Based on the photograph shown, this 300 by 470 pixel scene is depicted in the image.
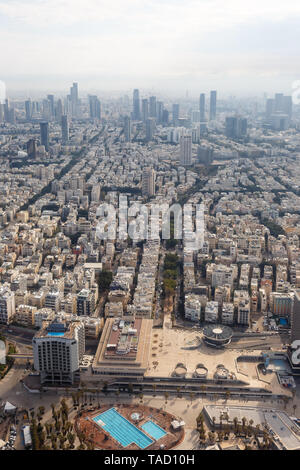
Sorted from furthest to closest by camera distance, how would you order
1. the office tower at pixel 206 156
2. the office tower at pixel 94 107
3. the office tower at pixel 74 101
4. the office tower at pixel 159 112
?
1. the office tower at pixel 74 101
2. the office tower at pixel 94 107
3. the office tower at pixel 159 112
4. the office tower at pixel 206 156

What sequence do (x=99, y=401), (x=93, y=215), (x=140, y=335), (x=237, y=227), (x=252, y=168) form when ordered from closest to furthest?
(x=99, y=401)
(x=140, y=335)
(x=237, y=227)
(x=93, y=215)
(x=252, y=168)

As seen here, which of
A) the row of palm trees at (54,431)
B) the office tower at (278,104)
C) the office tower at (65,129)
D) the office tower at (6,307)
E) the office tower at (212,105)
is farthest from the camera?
the office tower at (212,105)

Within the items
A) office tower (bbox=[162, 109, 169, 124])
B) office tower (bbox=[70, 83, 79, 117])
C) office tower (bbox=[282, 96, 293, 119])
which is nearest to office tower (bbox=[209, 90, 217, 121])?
office tower (bbox=[162, 109, 169, 124])

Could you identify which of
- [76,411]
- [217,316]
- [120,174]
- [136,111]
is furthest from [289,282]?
[136,111]

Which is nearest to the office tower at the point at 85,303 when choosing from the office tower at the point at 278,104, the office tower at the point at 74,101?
the office tower at the point at 278,104

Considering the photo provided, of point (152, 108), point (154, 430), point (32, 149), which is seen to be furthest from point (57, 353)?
point (152, 108)

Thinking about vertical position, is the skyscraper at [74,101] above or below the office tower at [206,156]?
above

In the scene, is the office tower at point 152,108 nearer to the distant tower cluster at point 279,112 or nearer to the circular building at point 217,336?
the distant tower cluster at point 279,112

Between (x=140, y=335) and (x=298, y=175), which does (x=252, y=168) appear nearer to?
(x=298, y=175)
